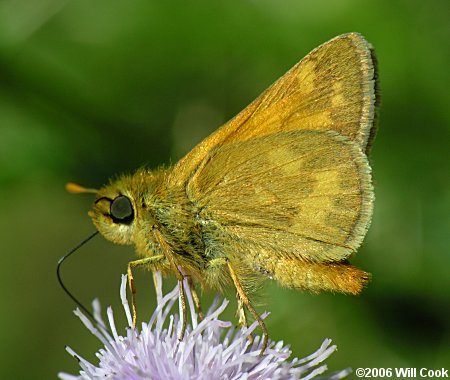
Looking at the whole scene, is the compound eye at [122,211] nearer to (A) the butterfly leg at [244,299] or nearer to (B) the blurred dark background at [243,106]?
(A) the butterfly leg at [244,299]

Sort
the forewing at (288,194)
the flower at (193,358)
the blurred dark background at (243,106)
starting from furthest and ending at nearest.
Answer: the blurred dark background at (243,106) < the forewing at (288,194) < the flower at (193,358)

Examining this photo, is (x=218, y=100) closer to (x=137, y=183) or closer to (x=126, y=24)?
(x=126, y=24)

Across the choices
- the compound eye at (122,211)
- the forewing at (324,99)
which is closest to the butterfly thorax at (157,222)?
the compound eye at (122,211)

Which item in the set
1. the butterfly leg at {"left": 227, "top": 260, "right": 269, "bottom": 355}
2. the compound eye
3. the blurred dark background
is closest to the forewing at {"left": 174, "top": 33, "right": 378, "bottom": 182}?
the compound eye

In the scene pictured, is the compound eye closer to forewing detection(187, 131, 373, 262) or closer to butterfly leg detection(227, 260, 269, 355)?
forewing detection(187, 131, 373, 262)

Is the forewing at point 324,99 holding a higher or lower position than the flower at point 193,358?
higher

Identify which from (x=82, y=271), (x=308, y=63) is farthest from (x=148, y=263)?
(x=82, y=271)
